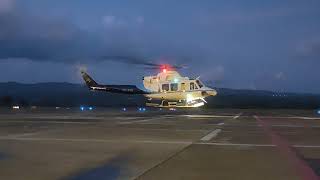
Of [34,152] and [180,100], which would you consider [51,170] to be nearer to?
[34,152]

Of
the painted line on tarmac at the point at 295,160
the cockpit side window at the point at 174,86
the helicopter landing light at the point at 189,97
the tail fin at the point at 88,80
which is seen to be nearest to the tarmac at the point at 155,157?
the painted line on tarmac at the point at 295,160

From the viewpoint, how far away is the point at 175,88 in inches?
2445

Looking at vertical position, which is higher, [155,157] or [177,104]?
[177,104]

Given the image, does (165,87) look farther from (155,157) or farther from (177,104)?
(155,157)

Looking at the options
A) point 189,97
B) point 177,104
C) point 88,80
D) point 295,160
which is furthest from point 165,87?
point 295,160

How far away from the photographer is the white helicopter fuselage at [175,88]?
62.2 metres

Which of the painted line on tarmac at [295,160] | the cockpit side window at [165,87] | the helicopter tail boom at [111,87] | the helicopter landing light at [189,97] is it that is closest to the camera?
the painted line on tarmac at [295,160]

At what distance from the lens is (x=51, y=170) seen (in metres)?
12.6

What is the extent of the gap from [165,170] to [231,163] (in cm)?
200

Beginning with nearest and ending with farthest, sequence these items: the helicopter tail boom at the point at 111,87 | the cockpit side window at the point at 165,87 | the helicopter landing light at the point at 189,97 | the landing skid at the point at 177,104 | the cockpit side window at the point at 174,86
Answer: the cockpit side window at the point at 174,86, the cockpit side window at the point at 165,87, the helicopter landing light at the point at 189,97, the landing skid at the point at 177,104, the helicopter tail boom at the point at 111,87

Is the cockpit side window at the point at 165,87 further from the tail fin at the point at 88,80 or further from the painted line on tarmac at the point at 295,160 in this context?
the painted line on tarmac at the point at 295,160

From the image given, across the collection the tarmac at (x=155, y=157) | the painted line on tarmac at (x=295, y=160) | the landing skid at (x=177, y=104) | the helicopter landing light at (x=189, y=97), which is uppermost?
the helicopter landing light at (x=189, y=97)

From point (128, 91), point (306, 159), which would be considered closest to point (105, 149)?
point (306, 159)

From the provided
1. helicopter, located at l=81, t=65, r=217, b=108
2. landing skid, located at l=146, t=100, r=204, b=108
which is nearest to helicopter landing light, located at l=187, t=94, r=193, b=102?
helicopter, located at l=81, t=65, r=217, b=108
